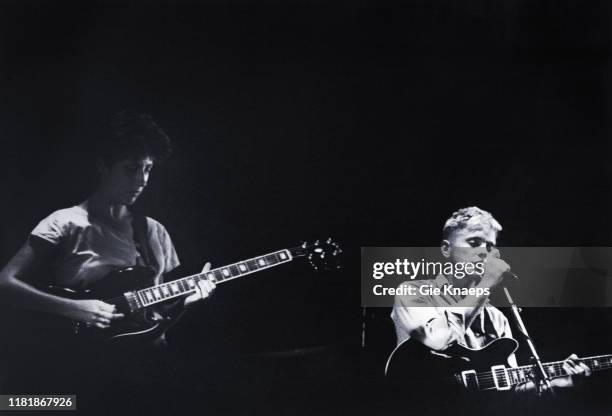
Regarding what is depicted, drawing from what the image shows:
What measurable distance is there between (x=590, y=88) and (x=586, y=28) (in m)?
0.31

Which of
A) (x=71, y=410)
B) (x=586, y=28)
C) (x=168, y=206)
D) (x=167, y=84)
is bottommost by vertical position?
(x=71, y=410)

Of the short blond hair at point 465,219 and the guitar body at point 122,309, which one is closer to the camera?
the guitar body at point 122,309

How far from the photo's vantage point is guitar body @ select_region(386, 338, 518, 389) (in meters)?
3.04

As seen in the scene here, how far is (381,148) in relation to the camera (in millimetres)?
3049

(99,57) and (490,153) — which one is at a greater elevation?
(99,57)

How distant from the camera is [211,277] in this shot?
3004 millimetres

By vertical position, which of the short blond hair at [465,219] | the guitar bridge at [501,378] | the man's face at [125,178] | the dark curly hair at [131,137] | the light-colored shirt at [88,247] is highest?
the dark curly hair at [131,137]

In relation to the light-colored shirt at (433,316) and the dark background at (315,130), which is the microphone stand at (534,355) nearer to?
the dark background at (315,130)

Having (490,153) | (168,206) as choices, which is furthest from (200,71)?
(490,153)

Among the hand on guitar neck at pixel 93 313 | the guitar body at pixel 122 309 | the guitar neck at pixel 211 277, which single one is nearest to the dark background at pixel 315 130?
the guitar neck at pixel 211 277

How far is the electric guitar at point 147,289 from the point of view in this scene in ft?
9.70

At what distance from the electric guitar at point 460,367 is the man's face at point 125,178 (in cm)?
154

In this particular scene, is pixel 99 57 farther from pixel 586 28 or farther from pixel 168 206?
pixel 586 28

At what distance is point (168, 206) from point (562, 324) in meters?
2.10
